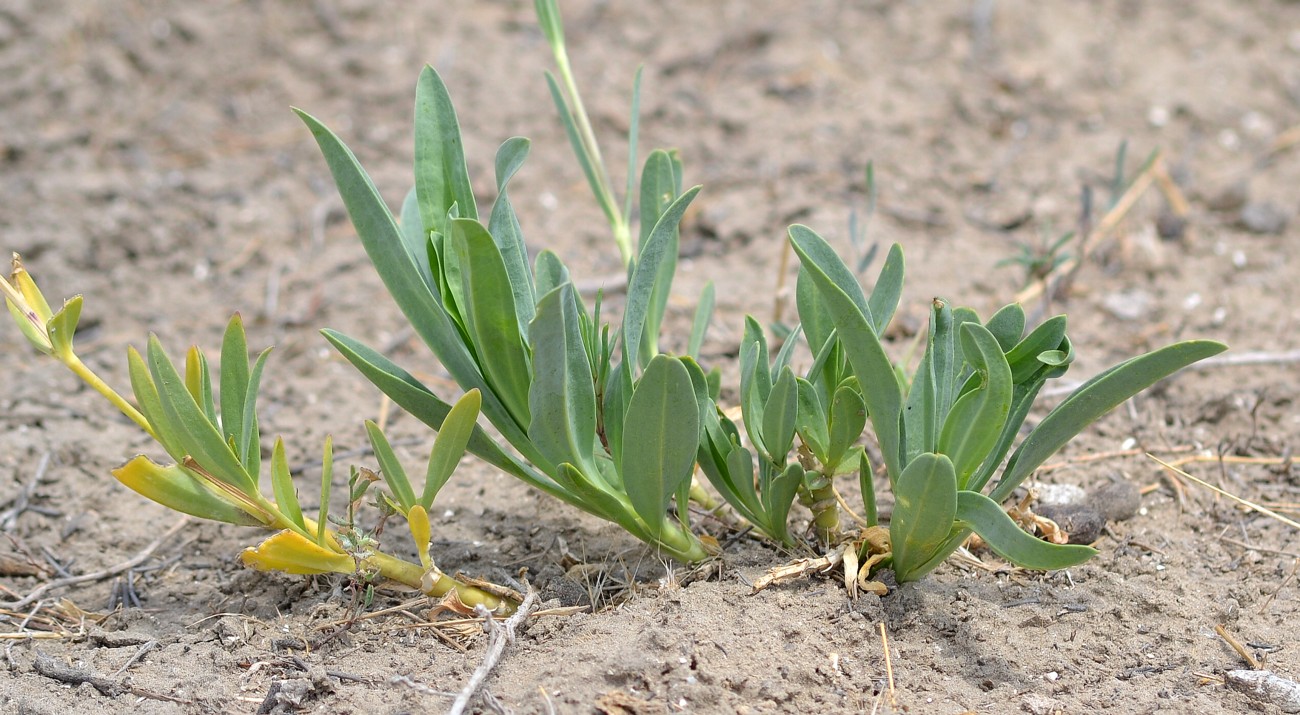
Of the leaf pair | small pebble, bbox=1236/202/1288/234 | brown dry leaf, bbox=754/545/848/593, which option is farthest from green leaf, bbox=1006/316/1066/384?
small pebble, bbox=1236/202/1288/234

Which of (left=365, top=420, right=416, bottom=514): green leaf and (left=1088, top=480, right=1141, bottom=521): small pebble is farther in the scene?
(left=1088, top=480, right=1141, bottom=521): small pebble

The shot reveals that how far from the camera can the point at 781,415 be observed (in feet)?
5.88

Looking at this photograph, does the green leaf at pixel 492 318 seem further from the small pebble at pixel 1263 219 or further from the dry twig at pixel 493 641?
the small pebble at pixel 1263 219

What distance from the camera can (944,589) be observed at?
1993mm

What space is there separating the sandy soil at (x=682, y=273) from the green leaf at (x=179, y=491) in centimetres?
29

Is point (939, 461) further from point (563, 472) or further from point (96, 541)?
point (96, 541)

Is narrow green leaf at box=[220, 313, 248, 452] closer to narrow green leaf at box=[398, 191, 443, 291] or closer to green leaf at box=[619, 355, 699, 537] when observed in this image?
narrow green leaf at box=[398, 191, 443, 291]

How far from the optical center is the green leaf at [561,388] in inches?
65.0

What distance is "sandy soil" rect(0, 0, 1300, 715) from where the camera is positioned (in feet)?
6.02

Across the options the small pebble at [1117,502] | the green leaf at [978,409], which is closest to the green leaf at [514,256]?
the green leaf at [978,409]

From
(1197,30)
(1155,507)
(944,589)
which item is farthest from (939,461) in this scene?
(1197,30)

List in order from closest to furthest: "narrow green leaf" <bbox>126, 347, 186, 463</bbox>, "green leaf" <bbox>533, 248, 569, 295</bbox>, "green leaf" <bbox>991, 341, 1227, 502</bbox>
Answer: "green leaf" <bbox>991, 341, 1227, 502</bbox> → "narrow green leaf" <bbox>126, 347, 186, 463</bbox> → "green leaf" <bbox>533, 248, 569, 295</bbox>

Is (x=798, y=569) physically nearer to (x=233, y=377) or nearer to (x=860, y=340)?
(x=860, y=340)

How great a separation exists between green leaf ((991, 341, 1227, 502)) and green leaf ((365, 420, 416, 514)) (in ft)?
3.22
